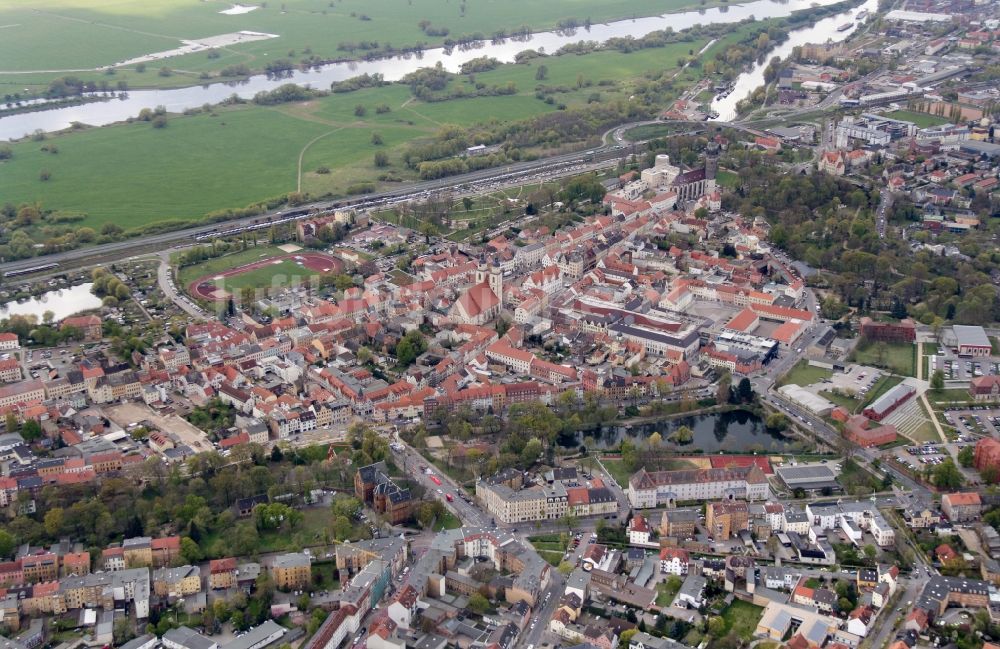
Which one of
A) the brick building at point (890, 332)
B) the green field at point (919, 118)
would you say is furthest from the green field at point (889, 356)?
the green field at point (919, 118)

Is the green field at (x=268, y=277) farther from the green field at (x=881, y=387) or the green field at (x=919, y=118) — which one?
the green field at (x=919, y=118)

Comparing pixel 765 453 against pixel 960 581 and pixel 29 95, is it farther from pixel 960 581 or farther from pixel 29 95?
pixel 29 95

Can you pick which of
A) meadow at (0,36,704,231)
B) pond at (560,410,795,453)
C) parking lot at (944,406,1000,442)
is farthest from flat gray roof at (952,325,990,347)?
meadow at (0,36,704,231)

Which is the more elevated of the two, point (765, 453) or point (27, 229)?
point (27, 229)

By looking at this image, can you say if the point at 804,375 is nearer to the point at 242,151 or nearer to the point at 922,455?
the point at 922,455

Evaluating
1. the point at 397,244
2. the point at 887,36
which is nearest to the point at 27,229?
the point at 397,244

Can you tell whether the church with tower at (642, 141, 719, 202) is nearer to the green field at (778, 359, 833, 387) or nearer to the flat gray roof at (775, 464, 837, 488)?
the green field at (778, 359, 833, 387)
